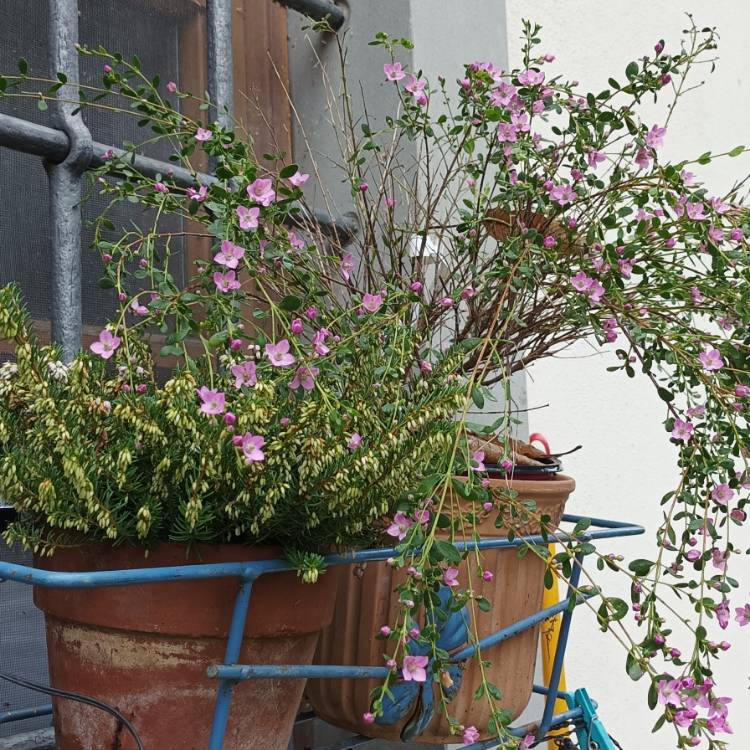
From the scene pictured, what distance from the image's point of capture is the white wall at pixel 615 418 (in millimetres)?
2055

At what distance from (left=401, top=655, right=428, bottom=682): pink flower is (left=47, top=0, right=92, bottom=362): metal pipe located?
70 centimetres

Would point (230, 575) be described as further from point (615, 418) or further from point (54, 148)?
point (615, 418)

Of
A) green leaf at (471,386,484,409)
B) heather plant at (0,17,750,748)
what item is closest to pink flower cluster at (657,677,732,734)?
heather plant at (0,17,750,748)

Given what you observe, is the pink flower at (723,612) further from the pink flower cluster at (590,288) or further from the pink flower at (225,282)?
the pink flower at (225,282)

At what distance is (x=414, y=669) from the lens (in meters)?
0.89

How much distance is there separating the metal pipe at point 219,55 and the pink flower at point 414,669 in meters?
1.04

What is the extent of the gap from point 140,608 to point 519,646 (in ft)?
1.99

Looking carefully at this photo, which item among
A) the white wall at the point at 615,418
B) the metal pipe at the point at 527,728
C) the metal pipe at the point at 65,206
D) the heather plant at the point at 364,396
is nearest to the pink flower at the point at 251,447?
the heather plant at the point at 364,396

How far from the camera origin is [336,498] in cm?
86

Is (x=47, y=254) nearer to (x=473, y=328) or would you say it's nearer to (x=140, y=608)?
(x=473, y=328)

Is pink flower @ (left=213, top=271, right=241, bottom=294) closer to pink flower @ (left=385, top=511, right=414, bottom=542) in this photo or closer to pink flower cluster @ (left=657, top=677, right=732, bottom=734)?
pink flower @ (left=385, top=511, right=414, bottom=542)

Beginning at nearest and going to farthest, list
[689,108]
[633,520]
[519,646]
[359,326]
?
[359,326] < [519,646] < [633,520] < [689,108]

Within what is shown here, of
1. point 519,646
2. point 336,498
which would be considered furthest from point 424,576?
point 519,646

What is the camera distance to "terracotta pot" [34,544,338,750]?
0.86 meters
